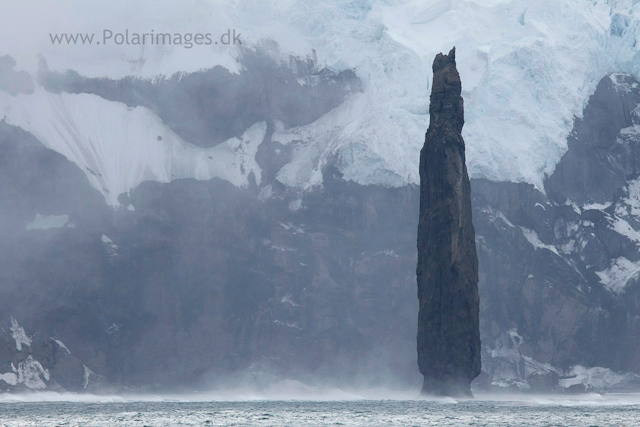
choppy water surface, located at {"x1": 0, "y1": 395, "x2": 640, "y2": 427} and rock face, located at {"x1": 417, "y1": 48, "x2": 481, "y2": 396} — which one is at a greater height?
rock face, located at {"x1": 417, "y1": 48, "x2": 481, "y2": 396}

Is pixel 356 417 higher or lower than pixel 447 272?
lower

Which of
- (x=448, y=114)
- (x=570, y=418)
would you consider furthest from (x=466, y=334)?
(x=448, y=114)

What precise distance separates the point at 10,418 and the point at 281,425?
97.7 feet

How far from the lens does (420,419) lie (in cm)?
9269

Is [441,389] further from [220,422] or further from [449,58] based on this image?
[449,58]

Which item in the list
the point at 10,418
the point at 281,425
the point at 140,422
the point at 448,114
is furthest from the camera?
the point at 448,114

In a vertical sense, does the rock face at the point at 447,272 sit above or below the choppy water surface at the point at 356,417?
above

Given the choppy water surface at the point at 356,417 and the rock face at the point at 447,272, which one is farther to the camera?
the rock face at the point at 447,272

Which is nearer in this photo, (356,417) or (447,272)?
(356,417)

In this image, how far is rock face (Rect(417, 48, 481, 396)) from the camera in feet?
344

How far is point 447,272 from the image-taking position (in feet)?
346

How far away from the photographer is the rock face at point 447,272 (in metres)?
105

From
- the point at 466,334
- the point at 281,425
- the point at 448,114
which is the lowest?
the point at 281,425

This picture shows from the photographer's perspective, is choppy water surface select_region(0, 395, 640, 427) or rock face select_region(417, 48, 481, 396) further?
rock face select_region(417, 48, 481, 396)
